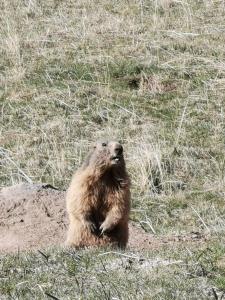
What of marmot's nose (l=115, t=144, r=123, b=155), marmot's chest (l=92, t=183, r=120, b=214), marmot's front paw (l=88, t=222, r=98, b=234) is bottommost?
marmot's front paw (l=88, t=222, r=98, b=234)

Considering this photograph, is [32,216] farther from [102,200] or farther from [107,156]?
[107,156]

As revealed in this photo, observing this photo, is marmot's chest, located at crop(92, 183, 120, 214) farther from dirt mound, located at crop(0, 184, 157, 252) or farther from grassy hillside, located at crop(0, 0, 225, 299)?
grassy hillside, located at crop(0, 0, 225, 299)

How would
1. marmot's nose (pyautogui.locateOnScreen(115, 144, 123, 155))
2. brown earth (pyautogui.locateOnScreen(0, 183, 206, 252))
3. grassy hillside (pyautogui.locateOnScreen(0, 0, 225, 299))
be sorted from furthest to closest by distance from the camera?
grassy hillside (pyautogui.locateOnScreen(0, 0, 225, 299)), brown earth (pyautogui.locateOnScreen(0, 183, 206, 252)), marmot's nose (pyautogui.locateOnScreen(115, 144, 123, 155))

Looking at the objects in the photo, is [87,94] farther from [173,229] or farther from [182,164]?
[173,229]

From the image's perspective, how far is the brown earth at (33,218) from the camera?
384 inches

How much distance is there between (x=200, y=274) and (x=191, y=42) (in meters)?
11.2

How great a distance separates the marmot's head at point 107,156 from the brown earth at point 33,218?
2254 millimetres

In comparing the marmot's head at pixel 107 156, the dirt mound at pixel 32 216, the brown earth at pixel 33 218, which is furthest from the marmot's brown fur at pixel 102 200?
the dirt mound at pixel 32 216

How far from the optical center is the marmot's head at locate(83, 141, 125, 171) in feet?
24.0

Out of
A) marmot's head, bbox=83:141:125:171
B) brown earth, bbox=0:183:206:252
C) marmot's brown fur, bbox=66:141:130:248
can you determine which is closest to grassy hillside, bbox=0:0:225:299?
brown earth, bbox=0:183:206:252

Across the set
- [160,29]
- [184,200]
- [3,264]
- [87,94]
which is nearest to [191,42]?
[160,29]

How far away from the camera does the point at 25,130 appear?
1375cm

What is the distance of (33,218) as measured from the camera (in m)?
10.2

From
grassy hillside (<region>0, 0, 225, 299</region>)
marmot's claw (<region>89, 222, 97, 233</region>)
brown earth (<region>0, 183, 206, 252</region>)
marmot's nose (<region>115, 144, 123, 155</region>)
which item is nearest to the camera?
marmot's nose (<region>115, 144, 123, 155</region>)
